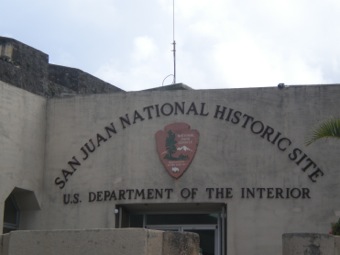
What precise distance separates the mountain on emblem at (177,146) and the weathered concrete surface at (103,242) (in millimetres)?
10519

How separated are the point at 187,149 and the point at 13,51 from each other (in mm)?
5810

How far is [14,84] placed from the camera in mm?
21359

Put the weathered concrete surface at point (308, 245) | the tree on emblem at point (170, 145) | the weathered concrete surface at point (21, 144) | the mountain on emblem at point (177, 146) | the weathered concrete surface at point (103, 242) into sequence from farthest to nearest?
the tree on emblem at point (170, 145) → the mountain on emblem at point (177, 146) → the weathered concrete surface at point (21, 144) → the weathered concrete surface at point (308, 245) → the weathered concrete surface at point (103, 242)

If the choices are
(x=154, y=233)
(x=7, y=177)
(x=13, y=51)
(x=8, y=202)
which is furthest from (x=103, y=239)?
(x=13, y=51)

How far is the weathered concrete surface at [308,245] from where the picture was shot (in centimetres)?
1039

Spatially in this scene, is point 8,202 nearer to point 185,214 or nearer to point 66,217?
point 66,217

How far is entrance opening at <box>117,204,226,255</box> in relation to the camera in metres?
20.2

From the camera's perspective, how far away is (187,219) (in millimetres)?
20906

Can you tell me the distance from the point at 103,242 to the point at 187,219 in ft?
39.9

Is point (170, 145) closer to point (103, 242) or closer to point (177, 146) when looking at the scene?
point (177, 146)

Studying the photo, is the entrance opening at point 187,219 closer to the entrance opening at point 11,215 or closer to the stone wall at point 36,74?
the entrance opening at point 11,215

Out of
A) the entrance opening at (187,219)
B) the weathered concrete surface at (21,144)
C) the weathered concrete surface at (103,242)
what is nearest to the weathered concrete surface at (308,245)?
the weathered concrete surface at (103,242)

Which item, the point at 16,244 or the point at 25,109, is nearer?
the point at 16,244

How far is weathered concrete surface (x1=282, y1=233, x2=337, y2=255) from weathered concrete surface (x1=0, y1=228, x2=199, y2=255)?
1.68 m
